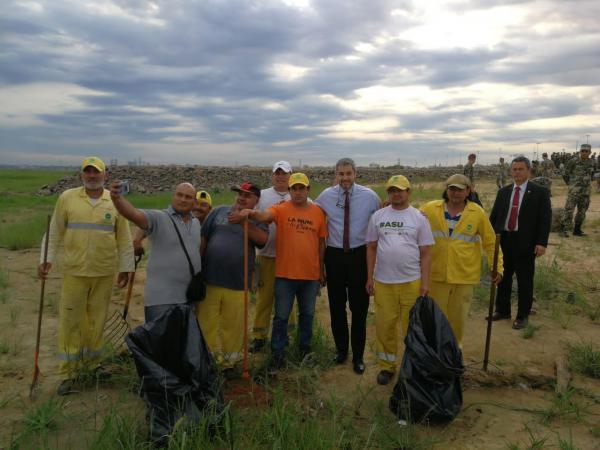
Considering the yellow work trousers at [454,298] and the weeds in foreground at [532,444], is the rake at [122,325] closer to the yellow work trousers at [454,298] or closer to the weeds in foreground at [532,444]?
the yellow work trousers at [454,298]

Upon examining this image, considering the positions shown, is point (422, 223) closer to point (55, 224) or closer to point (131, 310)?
point (55, 224)

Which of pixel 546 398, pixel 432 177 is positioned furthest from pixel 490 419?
pixel 432 177

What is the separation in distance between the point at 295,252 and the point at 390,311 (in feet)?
3.01

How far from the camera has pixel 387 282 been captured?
3703 millimetres

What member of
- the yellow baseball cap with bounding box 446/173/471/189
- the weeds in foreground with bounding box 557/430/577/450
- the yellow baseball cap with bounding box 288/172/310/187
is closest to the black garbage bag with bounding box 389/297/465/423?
the weeds in foreground with bounding box 557/430/577/450

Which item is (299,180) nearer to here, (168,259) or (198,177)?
(168,259)

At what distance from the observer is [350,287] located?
4020 millimetres

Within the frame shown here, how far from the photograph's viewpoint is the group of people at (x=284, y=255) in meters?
3.63

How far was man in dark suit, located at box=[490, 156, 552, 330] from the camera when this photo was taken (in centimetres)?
508

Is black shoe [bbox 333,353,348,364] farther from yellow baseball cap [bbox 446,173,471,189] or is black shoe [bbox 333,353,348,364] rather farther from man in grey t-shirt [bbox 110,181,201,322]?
yellow baseball cap [bbox 446,173,471,189]

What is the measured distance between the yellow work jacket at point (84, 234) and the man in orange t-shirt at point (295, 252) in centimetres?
119

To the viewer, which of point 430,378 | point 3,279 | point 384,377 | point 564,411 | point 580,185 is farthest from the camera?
point 580,185

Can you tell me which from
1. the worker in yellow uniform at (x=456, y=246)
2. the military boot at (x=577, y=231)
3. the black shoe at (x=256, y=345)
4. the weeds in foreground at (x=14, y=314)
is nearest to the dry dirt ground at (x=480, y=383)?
the weeds in foreground at (x=14, y=314)

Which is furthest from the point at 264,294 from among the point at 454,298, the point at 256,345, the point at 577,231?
the point at 577,231
